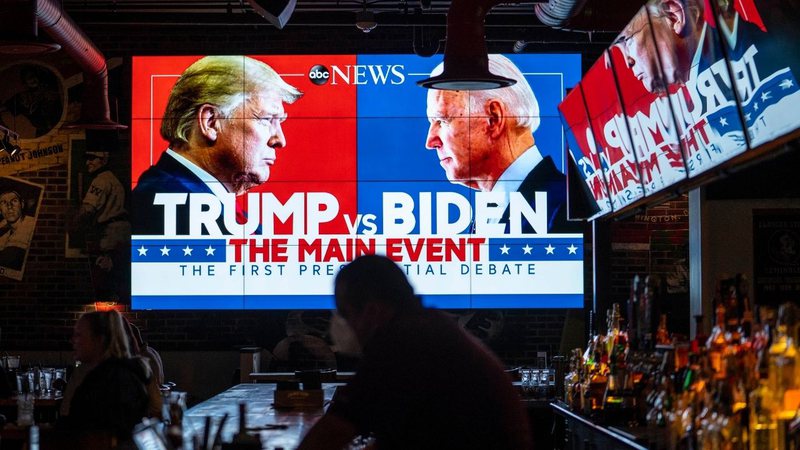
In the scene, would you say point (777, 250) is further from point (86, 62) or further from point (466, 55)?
point (86, 62)

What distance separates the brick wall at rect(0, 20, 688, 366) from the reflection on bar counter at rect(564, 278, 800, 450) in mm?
6665

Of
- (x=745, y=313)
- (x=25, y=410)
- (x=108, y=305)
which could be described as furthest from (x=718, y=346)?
(x=108, y=305)

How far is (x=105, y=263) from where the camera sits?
1158 centimetres

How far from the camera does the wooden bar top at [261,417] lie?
4.28 m

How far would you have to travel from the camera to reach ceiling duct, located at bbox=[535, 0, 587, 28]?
321 inches

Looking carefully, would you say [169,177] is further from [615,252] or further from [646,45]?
[646,45]

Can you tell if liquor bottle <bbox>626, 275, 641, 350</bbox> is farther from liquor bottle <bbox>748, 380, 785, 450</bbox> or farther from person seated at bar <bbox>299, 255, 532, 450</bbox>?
person seated at bar <bbox>299, 255, 532, 450</bbox>

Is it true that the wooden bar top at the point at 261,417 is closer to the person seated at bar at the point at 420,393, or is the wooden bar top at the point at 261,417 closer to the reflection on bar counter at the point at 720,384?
the person seated at bar at the point at 420,393

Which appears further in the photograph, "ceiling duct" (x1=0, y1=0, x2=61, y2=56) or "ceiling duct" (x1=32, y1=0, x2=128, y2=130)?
"ceiling duct" (x1=32, y1=0, x2=128, y2=130)

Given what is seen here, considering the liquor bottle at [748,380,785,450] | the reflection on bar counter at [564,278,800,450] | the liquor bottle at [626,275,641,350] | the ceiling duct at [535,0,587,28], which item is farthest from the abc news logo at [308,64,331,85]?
the liquor bottle at [748,380,785,450]

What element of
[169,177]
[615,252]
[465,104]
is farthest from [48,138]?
[615,252]

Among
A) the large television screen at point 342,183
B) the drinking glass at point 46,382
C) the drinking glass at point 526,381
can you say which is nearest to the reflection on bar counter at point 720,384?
the drinking glass at point 526,381

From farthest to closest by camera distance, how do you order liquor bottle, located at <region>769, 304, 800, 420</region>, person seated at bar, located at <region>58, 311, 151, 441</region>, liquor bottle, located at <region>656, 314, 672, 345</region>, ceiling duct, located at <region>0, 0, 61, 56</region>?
1. ceiling duct, located at <region>0, 0, 61, 56</region>
2. person seated at bar, located at <region>58, 311, 151, 441</region>
3. liquor bottle, located at <region>656, 314, 672, 345</region>
4. liquor bottle, located at <region>769, 304, 800, 420</region>

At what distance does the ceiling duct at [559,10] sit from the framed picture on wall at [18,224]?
563cm
